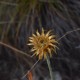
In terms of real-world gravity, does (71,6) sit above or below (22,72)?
above

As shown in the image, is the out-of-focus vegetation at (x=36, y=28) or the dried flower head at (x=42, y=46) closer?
the dried flower head at (x=42, y=46)

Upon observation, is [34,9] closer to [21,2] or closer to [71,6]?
[21,2]

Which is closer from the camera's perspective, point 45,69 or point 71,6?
point 45,69

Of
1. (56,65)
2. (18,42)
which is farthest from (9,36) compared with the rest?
(56,65)

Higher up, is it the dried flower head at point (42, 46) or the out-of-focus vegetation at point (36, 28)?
the out-of-focus vegetation at point (36, 28)

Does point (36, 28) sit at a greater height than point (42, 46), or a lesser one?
greater

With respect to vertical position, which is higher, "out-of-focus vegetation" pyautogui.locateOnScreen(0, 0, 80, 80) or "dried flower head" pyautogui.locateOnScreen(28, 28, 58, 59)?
"out-of-focus vegetation" pyautogui.locateOnScreen(0, 0, 80, 80)

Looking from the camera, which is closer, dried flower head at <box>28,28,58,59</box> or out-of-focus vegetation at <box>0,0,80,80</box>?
dried flower head at <box>28,28,58,59</box>

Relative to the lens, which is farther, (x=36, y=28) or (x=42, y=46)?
(x=36, y=28)
